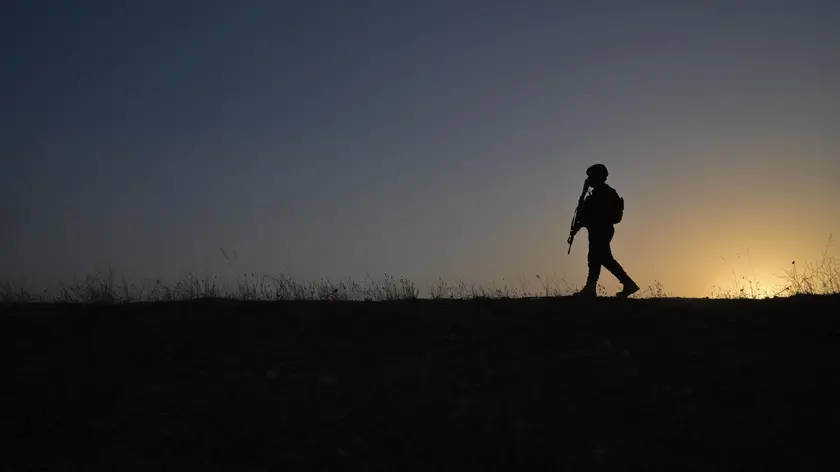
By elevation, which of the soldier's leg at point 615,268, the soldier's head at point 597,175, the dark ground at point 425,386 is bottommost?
the dark ground at point 425,386

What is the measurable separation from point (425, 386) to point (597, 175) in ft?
16.8

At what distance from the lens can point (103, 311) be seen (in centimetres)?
988

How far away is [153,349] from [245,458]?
3009mm

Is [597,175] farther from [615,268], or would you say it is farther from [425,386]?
[425,386]

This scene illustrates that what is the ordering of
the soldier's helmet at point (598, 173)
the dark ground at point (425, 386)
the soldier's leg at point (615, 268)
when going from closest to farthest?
1. the dark ground at point (425, 386)
2. the soldier's leg at point (615, 268)
3. the soldier's helmet at point (598, 173)

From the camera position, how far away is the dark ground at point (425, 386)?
6121 millimetres

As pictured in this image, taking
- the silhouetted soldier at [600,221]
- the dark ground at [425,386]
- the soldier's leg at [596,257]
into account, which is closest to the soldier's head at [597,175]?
the silhouetted soldier at [600,221]

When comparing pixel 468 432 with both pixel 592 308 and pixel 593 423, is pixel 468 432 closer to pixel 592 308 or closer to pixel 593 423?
pixel 593 423

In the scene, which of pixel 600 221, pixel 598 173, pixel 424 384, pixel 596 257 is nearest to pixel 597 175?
pixel 598 173

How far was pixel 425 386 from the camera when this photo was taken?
7270 millimetres

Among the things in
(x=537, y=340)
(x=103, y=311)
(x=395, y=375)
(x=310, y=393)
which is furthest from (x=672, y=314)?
(x=103, y=311)

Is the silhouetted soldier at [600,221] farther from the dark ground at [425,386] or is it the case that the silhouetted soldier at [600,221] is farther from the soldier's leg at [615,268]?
the dark ground at [425,386]

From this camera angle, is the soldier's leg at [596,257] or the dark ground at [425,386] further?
the soldier's leg at [596,257]

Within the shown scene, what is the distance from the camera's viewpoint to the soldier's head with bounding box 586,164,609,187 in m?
11.1
